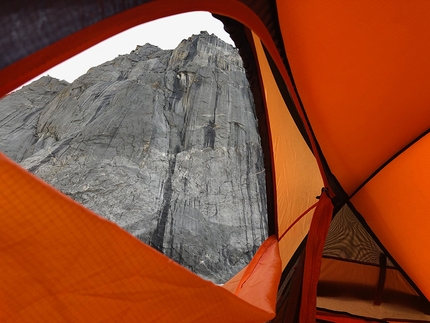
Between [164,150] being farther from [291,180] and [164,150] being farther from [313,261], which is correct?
[313,261]

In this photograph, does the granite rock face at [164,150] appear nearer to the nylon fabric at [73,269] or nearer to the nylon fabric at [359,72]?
the nylon fabric at [359,72]

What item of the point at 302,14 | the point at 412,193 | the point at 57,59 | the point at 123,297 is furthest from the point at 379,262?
the point at 57,59

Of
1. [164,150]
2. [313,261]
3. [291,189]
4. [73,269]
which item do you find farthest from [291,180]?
[164,150]

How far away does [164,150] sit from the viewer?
13.2 metres

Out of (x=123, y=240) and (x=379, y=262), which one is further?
(x=379, y=262)

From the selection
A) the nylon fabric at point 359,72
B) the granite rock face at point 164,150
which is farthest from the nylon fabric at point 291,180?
the granite rock face at point 164,150

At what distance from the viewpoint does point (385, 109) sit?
1877 mm

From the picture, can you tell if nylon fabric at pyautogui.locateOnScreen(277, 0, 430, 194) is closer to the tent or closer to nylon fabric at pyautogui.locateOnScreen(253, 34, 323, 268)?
the tent

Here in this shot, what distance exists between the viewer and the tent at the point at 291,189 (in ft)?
2.16

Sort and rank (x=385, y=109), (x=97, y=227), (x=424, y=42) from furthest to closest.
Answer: (x=385, y=109) < (x=424, y=42) < (x=97, y=227)

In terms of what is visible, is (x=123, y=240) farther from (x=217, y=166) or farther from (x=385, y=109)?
(x=217, y=166)

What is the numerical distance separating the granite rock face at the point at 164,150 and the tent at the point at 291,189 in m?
7.58

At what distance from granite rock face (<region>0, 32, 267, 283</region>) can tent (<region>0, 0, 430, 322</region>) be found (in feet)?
24.9

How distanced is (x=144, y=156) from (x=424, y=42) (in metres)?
11.7
